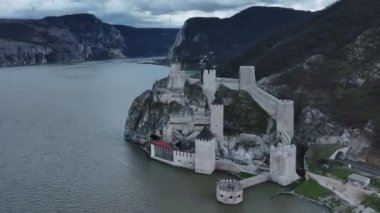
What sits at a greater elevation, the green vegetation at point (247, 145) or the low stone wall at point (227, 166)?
the green vegetation at point (247, 145)

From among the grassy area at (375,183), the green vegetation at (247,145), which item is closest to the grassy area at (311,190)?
the grassy area at (375,183)

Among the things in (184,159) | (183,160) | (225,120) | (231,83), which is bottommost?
(183,160)

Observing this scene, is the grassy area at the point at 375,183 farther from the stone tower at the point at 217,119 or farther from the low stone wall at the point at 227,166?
the stone tower at the point at 217,119

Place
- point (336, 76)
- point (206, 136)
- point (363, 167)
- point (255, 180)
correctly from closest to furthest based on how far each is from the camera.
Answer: point (363, 167) → point (255, 180) → point (206, 136) → point (336, 76)

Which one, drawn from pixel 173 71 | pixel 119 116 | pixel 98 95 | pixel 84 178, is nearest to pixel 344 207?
pixel 84 178

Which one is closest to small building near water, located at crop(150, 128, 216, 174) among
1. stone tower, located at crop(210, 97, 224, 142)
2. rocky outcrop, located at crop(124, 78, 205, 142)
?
stone tower, located at crop(210, 97, 224, 142)

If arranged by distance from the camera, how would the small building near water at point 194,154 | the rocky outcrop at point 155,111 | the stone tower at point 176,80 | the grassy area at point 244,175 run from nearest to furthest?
the grassy area at point 244,175
the small building near water at point 194,154
the rocky outcrop at point 155,111
the stone tower at point 176,80

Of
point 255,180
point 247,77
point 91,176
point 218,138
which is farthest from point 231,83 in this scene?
point 91,176

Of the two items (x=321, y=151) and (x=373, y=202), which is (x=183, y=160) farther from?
(x=373, y=202)
